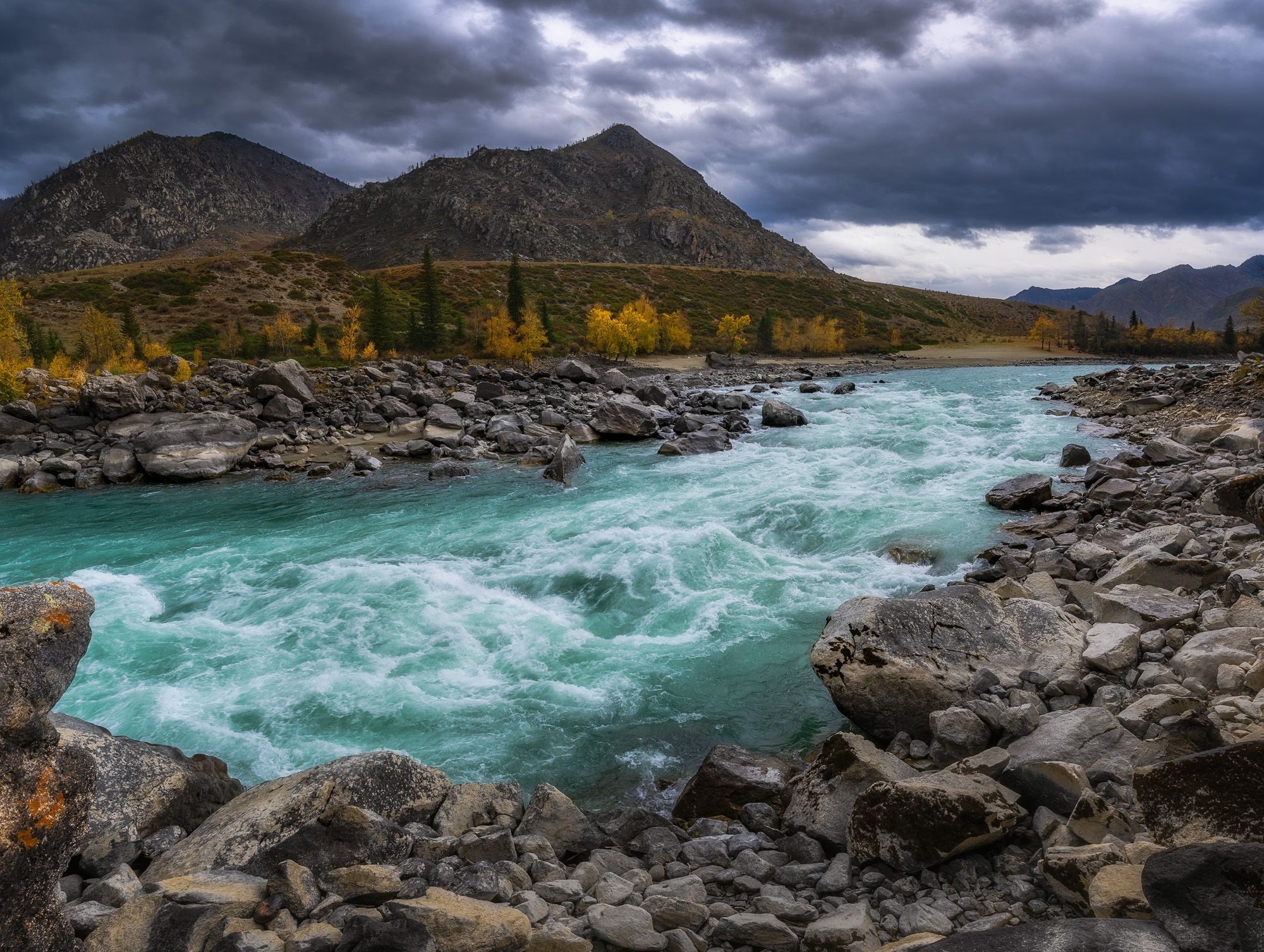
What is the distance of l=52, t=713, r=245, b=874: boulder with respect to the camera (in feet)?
23.0

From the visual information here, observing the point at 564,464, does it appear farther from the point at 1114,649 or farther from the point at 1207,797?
the point at 1207,797

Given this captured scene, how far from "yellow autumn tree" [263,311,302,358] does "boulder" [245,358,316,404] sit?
1997cm

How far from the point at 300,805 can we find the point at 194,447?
29.2 metres

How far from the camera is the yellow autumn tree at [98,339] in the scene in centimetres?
5044

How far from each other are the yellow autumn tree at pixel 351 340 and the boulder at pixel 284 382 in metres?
16.9

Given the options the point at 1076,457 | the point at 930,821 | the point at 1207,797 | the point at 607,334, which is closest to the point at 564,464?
the point at 1076,457

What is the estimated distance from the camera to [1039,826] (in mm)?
6035

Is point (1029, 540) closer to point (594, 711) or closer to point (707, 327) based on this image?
point (594, 711)

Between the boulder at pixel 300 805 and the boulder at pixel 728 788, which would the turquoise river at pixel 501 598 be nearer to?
the boulder at pixel 728 788

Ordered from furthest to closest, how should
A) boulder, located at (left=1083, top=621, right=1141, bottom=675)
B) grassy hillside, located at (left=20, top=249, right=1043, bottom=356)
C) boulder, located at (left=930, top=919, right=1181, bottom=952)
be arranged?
1. grassy hillside, located at (left=20, top=249, right=1043, bottom=356)
2. boulder, located at (left=1083, top=621, right=1141, bottom=675)
3. boulder, located at (left=930, top=919, right=1181, bottom=952)

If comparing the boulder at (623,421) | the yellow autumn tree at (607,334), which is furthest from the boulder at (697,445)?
the yellow autumn tree at (607,334)

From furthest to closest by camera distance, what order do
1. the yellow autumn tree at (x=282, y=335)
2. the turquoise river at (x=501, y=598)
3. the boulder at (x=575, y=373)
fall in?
the yellow autumn tree at (x=282, y=335) → the boulder at (x=575, y=373) → the turquoise river at (x=501, y=598)

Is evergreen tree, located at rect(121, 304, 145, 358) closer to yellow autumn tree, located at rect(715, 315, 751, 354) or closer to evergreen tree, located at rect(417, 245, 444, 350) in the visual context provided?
evergreen tree, located at rect(417, 245, 444, 350)

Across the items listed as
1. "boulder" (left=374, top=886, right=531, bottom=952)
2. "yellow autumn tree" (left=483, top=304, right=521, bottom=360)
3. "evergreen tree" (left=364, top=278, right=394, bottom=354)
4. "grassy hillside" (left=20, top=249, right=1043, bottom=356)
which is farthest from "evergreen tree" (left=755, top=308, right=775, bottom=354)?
"boulder" (left=374, top=886, right=531, bottom=952)
